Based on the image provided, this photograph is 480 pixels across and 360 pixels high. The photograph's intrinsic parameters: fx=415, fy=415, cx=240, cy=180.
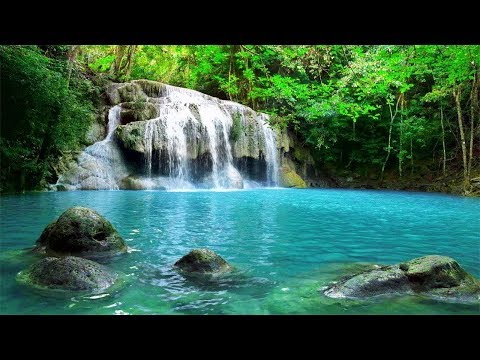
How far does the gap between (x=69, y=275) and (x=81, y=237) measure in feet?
6.14

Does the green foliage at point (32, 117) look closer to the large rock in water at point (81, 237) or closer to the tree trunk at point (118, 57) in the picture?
the large rock in water at point (81, 237)

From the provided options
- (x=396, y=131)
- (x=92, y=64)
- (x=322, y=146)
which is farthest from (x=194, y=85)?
(x=396, y=131)

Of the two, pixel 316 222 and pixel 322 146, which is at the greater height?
pixel 322 146

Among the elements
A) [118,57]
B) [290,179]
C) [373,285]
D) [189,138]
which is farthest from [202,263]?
[118,57]

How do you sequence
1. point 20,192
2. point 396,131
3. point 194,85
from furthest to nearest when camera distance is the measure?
1. point 194,85
2. point 396,131
3. point 20,192

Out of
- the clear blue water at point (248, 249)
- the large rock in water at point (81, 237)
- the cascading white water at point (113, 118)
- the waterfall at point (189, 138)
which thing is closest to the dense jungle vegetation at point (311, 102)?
the cascading white water at point (113, 118)

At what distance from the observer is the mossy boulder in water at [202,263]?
220 inches

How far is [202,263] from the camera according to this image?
5.62 m

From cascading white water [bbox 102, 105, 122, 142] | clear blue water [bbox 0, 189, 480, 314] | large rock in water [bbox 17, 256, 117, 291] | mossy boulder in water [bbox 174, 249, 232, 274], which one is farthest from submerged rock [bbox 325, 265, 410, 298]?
cascading white water [bbox 102, 105, 122, 142]

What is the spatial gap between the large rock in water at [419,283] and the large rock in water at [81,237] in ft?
11.9
